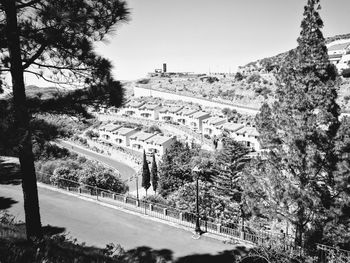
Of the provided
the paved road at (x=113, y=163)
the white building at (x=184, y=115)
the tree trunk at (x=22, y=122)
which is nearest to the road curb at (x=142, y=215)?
the tree trunk at (x=22, y=122)

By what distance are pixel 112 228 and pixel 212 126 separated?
53.4 meters

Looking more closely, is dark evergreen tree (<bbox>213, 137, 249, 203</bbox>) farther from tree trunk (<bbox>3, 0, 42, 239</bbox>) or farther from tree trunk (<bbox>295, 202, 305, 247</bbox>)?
tree trunk (<bbox>3, 0, 42, 239</bbox>)

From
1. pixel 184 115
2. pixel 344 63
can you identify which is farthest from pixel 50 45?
pixel 344 63

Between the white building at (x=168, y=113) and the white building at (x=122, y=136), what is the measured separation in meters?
13.0

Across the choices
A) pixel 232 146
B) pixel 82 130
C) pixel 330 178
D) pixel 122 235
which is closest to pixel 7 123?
pixel 122 235

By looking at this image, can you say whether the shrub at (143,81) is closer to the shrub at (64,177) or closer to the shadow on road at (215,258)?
the shrub at (64,177)

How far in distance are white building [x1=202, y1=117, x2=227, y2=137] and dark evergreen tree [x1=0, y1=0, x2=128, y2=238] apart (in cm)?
5647

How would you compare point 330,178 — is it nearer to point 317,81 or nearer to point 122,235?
point 317,81

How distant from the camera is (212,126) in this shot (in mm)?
66375

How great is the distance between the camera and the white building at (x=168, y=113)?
78.1 metres

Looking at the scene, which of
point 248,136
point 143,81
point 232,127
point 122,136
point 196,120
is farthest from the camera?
point 143,81

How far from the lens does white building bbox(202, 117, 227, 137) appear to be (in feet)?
212

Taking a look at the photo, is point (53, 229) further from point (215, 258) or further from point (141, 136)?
point (141, 136)

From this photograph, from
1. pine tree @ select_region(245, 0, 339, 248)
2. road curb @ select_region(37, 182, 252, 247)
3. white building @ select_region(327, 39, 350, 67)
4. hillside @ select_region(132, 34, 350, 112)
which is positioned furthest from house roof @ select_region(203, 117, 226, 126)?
pine tree @ select_region(245, 0, 339, 248)
